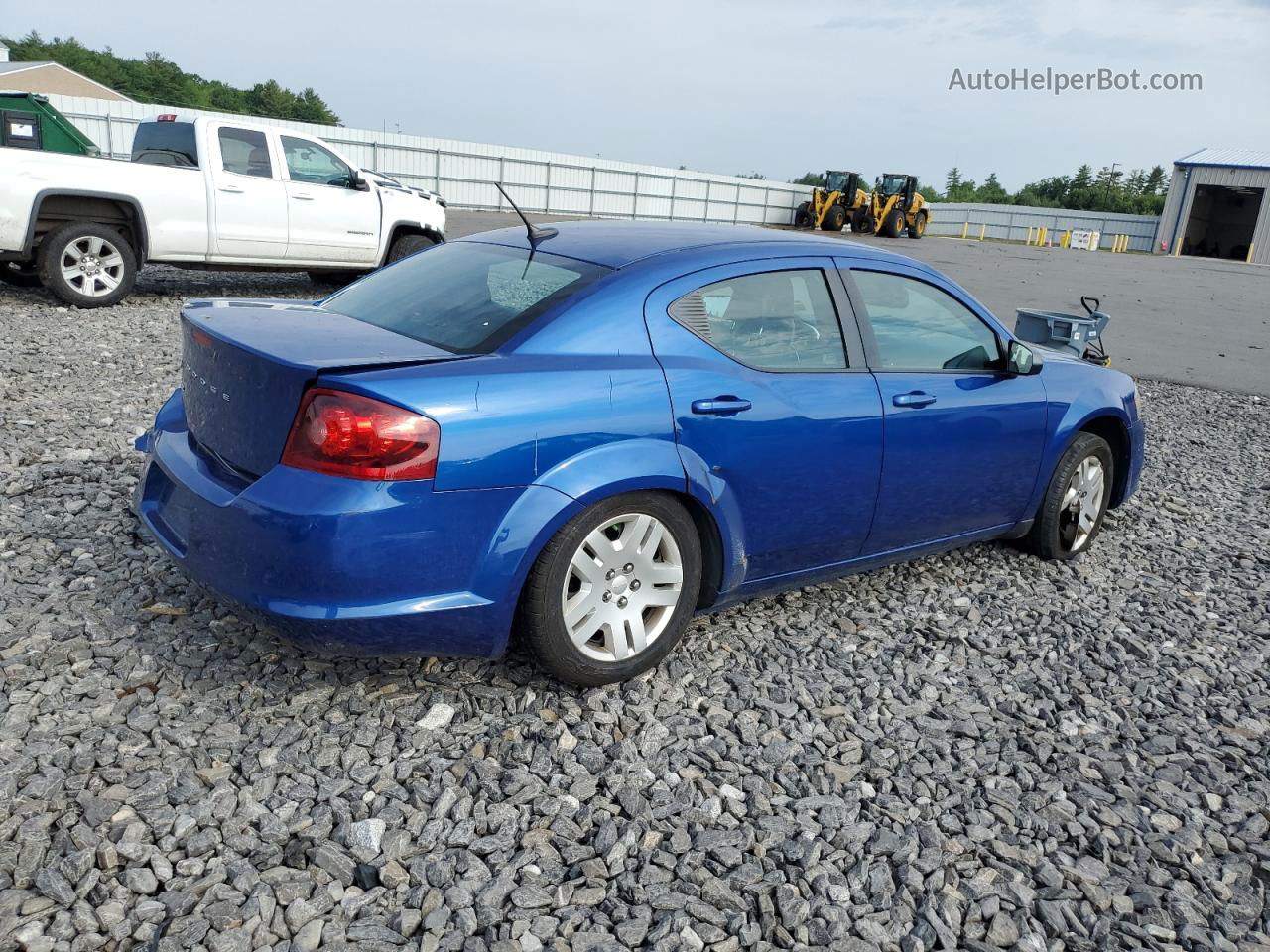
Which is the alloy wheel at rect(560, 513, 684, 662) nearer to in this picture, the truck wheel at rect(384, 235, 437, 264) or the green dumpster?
the truck wheel at rect(384, 235, 437, 264)

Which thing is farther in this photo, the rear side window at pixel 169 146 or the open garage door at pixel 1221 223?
the open garage door at pixel 1221 223

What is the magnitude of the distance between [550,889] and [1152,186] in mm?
110520

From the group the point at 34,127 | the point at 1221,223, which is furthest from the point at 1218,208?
the point at 34,127

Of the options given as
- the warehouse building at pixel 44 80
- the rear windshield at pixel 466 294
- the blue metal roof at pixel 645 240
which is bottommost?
the rear windshield at pixel 466 294

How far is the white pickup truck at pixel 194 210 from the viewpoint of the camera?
9.13 meters

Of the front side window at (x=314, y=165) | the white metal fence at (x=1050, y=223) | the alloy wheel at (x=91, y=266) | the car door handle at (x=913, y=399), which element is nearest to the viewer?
the car door handle at (x=913, y=399)

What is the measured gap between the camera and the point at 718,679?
3.62 m

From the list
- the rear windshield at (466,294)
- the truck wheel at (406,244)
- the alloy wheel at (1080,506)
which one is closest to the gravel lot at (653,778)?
the alloy wheel at (1080,506)

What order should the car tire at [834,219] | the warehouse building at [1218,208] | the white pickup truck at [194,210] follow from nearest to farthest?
the white pickup truck at [194,210] → the car tire at [834,219] → the warehouse building at [1218,208]

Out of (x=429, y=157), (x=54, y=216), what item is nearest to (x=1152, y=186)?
(x=429, y=157)

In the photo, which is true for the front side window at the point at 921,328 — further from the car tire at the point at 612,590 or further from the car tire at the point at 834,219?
the car tire at the point at 834,219

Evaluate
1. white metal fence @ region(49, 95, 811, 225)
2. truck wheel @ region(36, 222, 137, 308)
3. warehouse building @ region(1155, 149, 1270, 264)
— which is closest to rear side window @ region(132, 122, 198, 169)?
truck wheel @ region(36, 222, 137, 308)

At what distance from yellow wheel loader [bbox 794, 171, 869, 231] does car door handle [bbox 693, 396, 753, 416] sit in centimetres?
3575

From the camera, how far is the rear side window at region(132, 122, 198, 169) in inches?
405
